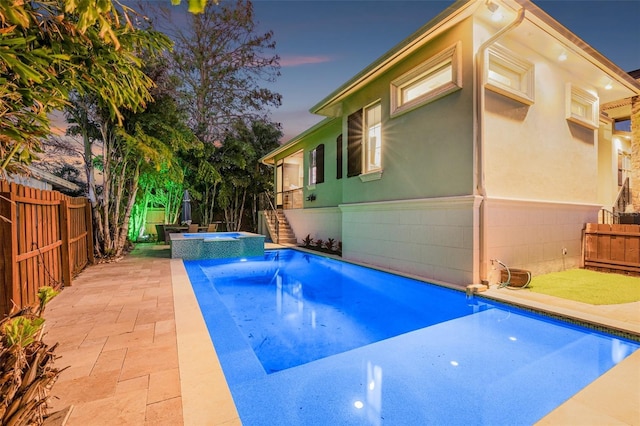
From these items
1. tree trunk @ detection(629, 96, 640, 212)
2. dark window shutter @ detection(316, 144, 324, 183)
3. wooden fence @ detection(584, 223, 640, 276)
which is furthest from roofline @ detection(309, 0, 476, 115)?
tree trunk @ detection(629, 96, 640, 212)

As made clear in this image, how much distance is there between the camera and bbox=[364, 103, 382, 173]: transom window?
794 cm

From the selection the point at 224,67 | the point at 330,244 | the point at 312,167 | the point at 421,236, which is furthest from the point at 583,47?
the point at 224,67

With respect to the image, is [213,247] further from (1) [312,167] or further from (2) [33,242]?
(1) [312,167]

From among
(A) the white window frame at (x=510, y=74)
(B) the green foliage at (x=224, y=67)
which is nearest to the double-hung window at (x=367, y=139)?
(A) the white window frame at (x=510, y=74)

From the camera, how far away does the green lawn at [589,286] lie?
450 cm

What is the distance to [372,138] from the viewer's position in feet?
26.7

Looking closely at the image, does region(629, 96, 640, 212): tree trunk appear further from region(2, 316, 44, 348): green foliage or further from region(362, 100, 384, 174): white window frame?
region(2, 316, 44, 348): green foliage

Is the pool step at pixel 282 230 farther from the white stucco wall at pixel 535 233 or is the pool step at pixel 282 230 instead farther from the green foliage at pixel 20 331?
the green foliage at pixel 20 331

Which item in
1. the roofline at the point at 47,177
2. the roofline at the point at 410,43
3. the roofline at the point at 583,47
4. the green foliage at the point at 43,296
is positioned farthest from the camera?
the roofline at the point at 47,177

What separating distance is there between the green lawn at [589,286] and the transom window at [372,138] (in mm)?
4602

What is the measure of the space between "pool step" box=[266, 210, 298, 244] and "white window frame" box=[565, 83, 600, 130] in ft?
34.3

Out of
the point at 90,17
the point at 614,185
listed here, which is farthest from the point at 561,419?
the point at 614,185

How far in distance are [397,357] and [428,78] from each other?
593 centimetres

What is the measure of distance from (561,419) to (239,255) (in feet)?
29.2
